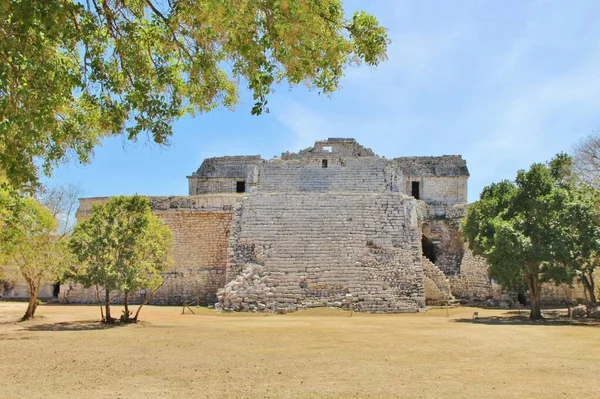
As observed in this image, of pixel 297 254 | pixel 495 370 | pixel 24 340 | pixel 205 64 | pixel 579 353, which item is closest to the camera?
pixel 205 64

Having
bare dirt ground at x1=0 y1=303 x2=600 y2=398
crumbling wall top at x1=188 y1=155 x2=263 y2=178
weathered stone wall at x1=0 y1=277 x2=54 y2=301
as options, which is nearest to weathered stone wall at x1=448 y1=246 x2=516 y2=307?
bare dirt ground at x1=0 y1=303 x2=600 y2=398

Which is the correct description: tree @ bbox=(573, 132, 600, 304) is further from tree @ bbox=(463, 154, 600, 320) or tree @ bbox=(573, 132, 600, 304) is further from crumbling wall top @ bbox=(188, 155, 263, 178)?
crumbling wall top @ bbox=(188, 155, 263, 178)

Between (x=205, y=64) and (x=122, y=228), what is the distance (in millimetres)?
9056

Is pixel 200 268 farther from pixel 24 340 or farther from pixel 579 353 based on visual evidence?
pixel 579 353

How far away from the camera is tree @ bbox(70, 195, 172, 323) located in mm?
13133

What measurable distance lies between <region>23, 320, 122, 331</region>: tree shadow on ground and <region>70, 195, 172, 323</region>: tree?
1.31 feet

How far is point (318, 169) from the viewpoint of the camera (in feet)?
76.5

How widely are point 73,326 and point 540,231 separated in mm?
11139

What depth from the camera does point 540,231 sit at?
46.2 feet

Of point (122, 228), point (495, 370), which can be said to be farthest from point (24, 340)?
point (495, 370)

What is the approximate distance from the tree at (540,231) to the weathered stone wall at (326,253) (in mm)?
2859

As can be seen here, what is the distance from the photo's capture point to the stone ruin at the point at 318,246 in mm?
16281

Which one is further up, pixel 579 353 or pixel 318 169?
pixel 318 169

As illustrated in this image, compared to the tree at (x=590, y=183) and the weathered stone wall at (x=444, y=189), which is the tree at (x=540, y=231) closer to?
the tree at (x=590, y=183)
